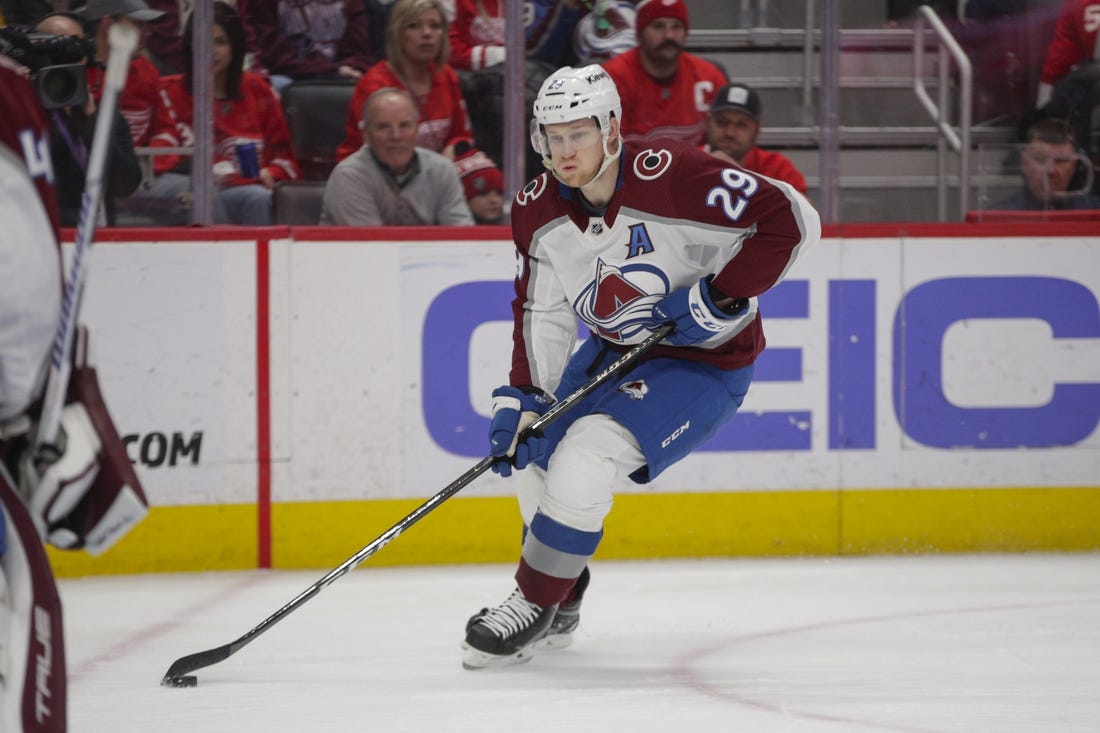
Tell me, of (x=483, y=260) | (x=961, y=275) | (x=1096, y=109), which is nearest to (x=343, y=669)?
(x=483, y=260)

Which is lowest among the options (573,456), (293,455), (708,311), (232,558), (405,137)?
(232,558)

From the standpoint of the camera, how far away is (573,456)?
115 inches

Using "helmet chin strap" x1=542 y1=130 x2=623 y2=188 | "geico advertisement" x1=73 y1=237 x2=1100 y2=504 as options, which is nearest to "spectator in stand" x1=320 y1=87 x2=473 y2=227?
"geico advertisement" x1=73 y1=237 x2=1100 y2=504

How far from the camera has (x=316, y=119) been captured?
4359 millimetres

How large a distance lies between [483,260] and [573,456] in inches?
60.6

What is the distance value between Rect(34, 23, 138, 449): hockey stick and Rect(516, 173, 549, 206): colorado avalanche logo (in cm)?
152

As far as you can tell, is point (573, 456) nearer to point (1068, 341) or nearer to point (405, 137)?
point (405, 137)

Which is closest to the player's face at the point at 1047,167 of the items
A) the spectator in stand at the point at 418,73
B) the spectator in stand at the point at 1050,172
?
the spectator in stand at the point at 1050,172

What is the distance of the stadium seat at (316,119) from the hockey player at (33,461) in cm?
271

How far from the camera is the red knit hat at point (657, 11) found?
14.8 ft

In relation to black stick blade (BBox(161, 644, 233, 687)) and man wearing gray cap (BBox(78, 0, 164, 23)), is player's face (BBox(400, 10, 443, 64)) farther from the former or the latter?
black stick blade (BBox(161, 644, 233, 687))

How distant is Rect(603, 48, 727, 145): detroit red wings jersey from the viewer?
4.48m

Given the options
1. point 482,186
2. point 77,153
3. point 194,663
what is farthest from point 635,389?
point 77,153

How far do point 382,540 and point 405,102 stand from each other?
172cm
